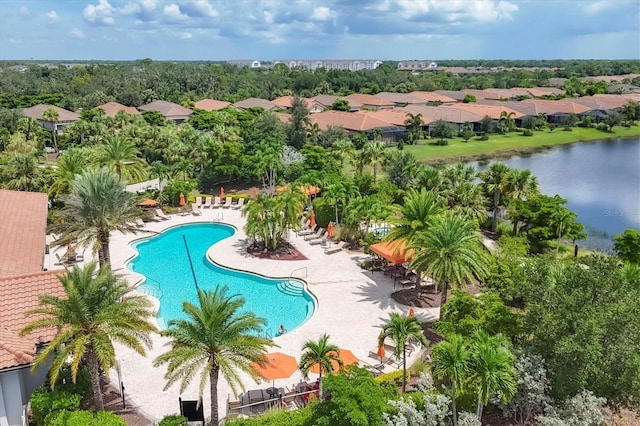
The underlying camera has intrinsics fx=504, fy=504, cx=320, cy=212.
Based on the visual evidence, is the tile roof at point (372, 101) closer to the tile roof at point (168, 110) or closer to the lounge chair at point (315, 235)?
the tile roof at point (168, 110)

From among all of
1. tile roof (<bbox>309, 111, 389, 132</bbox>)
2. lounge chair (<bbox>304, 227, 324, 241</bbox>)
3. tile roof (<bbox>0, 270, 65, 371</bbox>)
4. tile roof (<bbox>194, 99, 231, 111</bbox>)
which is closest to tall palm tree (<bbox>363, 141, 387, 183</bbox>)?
lounge chair (<bbox>304, 227, 324, 241</bbox>)

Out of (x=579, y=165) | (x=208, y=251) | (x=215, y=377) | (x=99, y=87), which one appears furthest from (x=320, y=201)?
(x=99, y=87)

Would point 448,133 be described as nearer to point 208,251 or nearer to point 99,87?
point 208,251

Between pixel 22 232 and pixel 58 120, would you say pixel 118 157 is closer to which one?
pixel 22 232

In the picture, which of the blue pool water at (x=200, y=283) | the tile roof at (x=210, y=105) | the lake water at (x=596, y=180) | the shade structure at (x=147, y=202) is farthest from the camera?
the tile roof at (x=210, y=105)

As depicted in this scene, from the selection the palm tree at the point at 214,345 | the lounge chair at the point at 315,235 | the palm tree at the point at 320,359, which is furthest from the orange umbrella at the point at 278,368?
the lounge chair at the point at 315,235

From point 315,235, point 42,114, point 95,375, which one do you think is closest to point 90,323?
point 95,375

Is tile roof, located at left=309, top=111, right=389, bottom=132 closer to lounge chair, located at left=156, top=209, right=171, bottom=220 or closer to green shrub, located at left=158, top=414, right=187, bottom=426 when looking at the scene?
lounge chair, located at left=156, top=209, right=171, bottom=220
